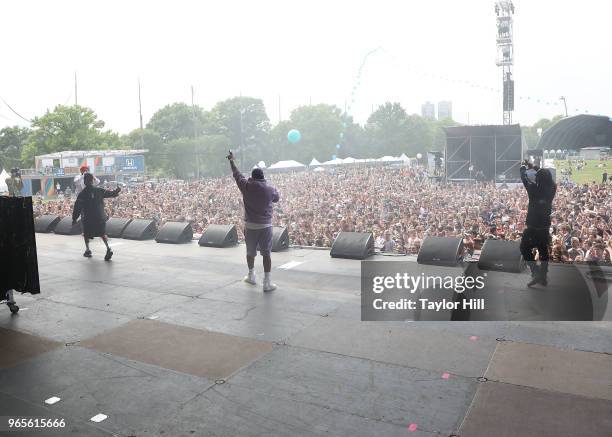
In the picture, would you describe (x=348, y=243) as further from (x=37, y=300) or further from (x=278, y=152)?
(x=278, y=152)

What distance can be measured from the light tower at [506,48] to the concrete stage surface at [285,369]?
3817cm

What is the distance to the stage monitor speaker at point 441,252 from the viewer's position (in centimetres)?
652

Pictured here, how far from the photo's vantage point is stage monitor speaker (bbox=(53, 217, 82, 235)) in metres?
10.5

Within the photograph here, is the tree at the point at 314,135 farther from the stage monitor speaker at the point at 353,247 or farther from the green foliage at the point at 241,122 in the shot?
the stage monitor speaker at the point at 353,247

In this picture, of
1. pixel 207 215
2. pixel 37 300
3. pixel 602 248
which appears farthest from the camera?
pixel 207 215

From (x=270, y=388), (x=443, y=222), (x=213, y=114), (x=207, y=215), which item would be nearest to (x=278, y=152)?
(x=213, y=114)

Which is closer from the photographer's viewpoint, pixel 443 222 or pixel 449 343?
pixel 449 343

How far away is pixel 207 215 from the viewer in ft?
53.5

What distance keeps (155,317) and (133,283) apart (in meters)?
1.55

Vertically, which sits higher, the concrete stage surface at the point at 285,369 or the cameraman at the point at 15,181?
the cameraman at the point at 15,181

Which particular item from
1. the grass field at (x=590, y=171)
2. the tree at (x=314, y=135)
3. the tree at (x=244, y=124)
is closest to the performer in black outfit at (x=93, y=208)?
the grass field at (x=590, y=171)

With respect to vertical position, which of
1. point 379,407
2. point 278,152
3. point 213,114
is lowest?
point 379,407

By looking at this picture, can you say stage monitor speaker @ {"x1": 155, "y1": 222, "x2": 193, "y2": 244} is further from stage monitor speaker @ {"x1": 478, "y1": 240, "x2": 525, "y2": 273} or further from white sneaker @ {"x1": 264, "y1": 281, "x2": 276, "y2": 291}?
stage monitor speaker @ {"x1": 478, "y1": 240, "x2": 525, "y2": 273}

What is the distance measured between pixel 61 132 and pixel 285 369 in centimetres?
6372
